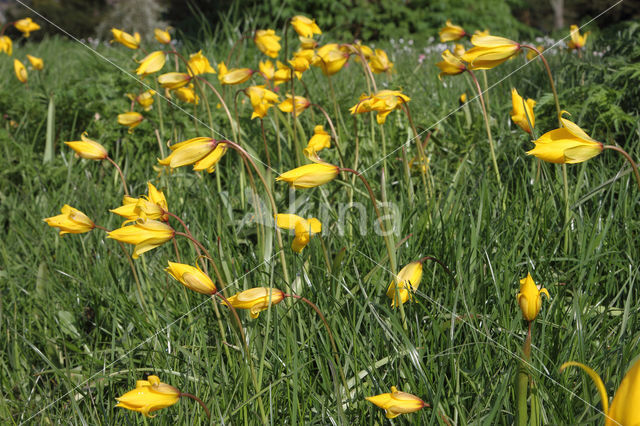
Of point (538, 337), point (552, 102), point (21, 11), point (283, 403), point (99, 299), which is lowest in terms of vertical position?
point (21, 11)

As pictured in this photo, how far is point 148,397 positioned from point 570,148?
0.85 meters

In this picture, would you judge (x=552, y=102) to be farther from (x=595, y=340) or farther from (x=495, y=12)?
(x=495, y=12)

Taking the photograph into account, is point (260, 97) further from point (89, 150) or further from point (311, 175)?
point (311, 175)

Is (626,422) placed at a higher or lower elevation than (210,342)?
higher

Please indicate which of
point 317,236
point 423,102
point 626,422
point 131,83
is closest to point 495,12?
point 423,102

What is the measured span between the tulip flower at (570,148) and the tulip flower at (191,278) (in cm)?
64

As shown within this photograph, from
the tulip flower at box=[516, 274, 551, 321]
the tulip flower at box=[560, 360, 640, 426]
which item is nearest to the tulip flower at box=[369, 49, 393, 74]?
the tulip flower at box=[516, 274, 551, 321]

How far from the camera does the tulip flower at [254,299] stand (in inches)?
45.3

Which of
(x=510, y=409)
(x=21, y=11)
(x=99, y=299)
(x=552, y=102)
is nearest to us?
(x=510, y=409)

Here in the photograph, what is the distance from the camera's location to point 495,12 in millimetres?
7945

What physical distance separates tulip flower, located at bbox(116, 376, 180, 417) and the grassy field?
111mm

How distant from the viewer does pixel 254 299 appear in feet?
3.80

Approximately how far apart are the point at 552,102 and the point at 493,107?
0.37 meters

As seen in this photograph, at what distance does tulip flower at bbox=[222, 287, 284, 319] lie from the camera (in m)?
1.15
